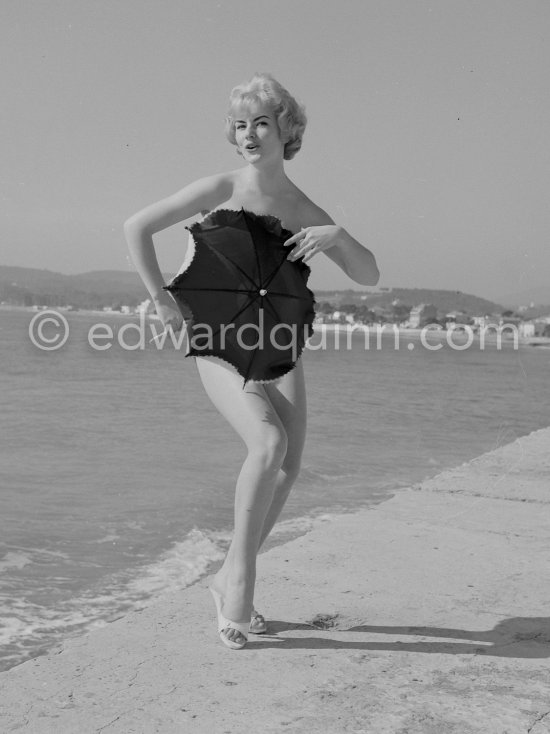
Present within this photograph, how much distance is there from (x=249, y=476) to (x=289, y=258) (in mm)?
771

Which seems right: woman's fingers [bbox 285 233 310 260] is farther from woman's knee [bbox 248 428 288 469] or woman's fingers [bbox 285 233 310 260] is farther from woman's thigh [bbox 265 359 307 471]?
woman's knee [bbox 248 428 288 469]

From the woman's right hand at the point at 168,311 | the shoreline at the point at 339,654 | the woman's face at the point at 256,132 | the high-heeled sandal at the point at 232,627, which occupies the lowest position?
the shoreline at the point at 339,654

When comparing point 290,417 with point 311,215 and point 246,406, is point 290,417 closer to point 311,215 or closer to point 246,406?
point 246,406

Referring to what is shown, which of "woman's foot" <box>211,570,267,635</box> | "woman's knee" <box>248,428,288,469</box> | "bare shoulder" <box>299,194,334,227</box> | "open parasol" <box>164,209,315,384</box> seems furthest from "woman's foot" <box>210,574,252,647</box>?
"bare shoulder" <box>299,194,334,227</box>

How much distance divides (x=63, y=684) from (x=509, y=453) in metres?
5.24

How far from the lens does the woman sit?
9.80 ft

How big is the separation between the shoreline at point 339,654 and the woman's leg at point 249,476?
184 millimetres

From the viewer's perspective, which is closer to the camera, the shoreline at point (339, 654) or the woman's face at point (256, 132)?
the shoreline at point (339, 654)

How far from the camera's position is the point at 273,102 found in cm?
311

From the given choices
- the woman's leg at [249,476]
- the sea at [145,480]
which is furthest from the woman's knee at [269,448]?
the sea at [145,480]

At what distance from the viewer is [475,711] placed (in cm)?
251

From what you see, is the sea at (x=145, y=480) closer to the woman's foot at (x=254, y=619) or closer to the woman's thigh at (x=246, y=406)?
the woman's foot at (x=254, y=619)

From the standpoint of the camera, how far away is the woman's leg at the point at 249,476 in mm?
2969

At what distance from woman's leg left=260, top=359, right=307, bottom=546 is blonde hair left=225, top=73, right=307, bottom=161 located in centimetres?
84
